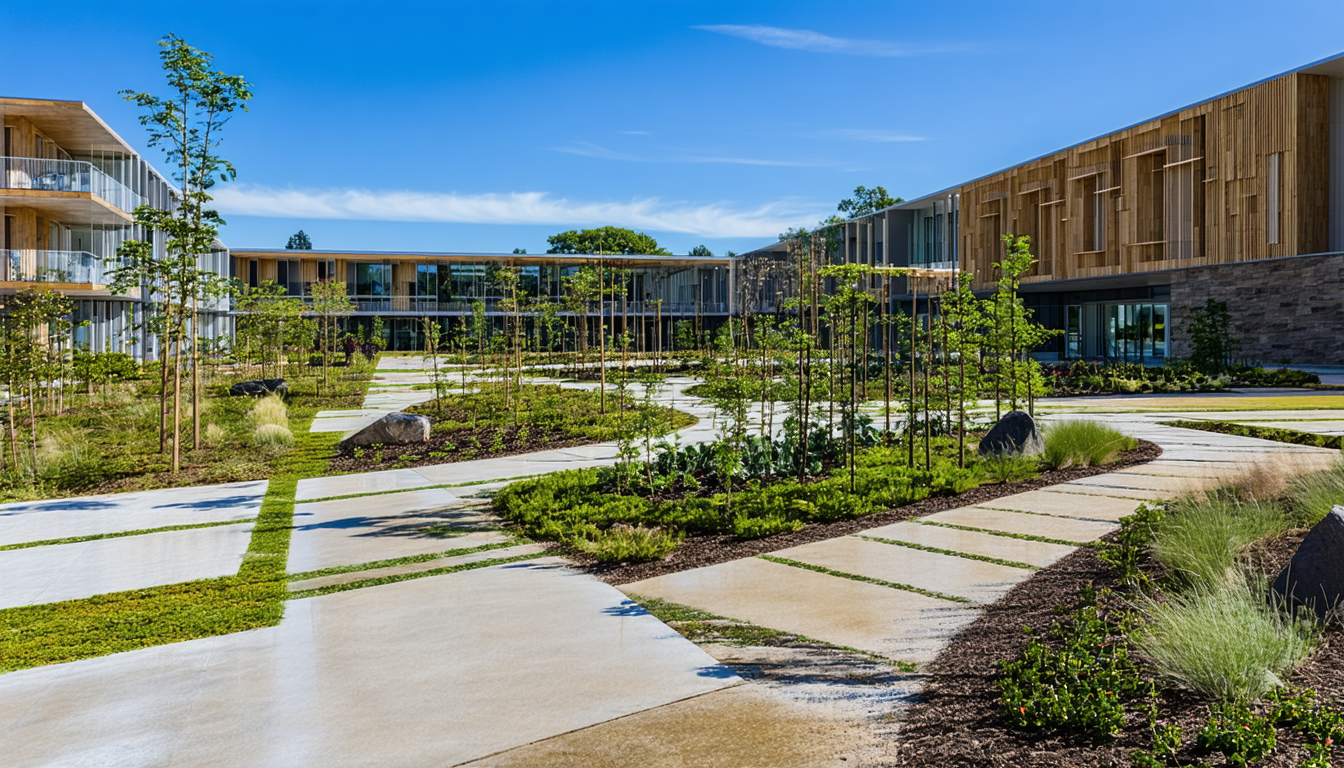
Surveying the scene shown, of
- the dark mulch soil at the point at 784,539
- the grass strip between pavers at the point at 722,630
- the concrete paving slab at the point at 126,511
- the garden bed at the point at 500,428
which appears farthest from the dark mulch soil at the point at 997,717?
the concrete paving slab at the point at 126,511

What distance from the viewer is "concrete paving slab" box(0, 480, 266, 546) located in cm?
902

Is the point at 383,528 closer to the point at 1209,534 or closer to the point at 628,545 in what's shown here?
the point at 628,545

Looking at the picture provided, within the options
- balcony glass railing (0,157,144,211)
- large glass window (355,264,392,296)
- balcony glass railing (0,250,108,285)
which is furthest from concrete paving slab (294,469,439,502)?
large glass window (355,264,392,296)

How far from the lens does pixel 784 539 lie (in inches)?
293

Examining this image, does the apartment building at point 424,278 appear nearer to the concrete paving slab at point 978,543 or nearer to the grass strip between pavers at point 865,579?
the concrete paving slab at point 978,543

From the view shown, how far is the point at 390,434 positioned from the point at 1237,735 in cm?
1256

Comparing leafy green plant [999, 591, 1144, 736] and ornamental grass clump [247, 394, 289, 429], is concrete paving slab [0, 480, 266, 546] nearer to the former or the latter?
ornamental grass clump [247, 394, 289, 429]

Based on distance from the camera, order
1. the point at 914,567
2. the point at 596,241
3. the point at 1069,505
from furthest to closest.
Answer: the point at 596,241, the point at 1069,505, the point at 914,567

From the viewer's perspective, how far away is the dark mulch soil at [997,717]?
3375 mm

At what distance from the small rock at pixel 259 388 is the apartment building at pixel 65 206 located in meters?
6.83

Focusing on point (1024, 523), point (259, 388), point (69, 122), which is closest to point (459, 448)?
point (1024, 523)

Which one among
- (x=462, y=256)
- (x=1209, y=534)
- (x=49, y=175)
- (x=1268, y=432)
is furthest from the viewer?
(x=462, y=256)

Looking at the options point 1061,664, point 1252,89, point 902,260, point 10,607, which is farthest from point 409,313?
point 1061,664

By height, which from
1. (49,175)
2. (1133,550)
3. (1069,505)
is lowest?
(1069,505)
